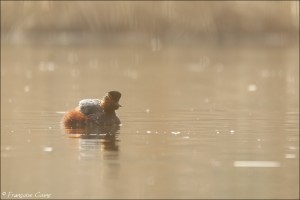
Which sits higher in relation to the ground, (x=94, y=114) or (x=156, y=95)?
(x=156, y=95)

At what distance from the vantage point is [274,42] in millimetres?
39312

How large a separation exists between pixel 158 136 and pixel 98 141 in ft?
3.11

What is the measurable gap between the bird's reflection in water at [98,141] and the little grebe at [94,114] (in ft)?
0.37

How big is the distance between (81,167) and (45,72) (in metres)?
16.1

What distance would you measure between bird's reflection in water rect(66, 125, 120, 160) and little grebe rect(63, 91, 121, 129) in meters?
0.11

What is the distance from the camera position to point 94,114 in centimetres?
1334

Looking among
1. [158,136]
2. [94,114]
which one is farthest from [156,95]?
[158,136]

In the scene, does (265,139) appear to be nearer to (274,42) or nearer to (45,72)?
(45,72)

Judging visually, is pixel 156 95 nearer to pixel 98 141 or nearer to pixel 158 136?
pixel 158 136

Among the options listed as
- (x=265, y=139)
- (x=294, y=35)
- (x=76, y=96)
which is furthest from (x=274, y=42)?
(x=265, y=139)

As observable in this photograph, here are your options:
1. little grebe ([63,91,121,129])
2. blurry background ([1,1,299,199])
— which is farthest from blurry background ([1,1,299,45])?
little grebe ([63,91,121,129])

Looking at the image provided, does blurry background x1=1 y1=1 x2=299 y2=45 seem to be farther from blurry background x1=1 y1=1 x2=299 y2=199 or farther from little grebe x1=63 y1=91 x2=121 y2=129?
little grebe x1=63 y1=91 x2=121 y2=129

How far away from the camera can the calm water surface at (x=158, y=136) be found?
30.2ft

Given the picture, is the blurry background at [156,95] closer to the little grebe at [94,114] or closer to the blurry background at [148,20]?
the blurry background at [148,20]
